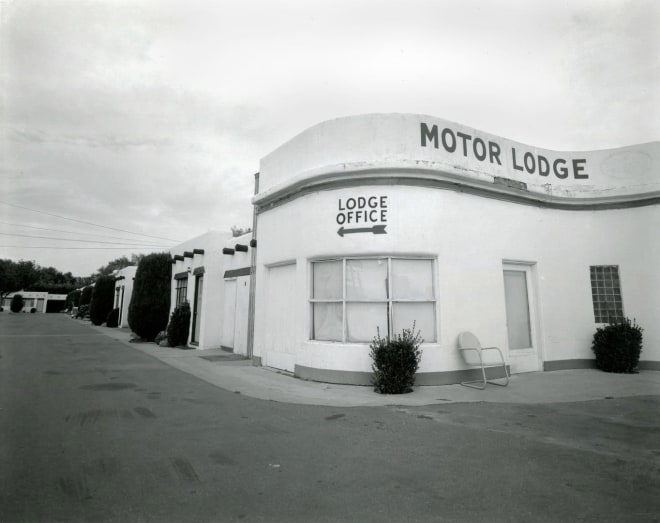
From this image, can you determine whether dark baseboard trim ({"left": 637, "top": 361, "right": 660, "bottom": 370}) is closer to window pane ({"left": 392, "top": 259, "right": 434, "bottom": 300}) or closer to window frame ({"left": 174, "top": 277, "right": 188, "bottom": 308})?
window pane ({"left": 392, "top": 259, "right": 434, "bottom": 300})

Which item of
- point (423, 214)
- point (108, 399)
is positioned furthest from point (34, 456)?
point (423, 214)

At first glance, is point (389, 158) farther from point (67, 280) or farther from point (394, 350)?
point (67, 280)

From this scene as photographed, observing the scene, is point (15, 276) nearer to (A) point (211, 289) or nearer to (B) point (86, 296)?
(B) point (86, 296)

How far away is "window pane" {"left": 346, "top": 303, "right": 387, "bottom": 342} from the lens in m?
8.41

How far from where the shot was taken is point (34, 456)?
415 cm

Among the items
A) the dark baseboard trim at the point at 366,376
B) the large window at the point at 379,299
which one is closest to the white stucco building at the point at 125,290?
the dark baseboard trim at the point at 366,376

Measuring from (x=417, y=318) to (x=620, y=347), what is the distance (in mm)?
5280

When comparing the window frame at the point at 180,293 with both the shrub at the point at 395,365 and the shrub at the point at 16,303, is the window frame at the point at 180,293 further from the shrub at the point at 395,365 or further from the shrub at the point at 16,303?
the shrub at the point at 16,303

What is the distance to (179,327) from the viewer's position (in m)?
15.9

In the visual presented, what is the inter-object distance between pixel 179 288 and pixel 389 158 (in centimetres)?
1271

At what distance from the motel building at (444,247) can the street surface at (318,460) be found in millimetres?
2452

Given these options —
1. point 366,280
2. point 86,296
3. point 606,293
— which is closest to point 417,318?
point 366,280

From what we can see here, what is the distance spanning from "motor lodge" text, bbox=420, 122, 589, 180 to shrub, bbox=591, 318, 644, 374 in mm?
4180

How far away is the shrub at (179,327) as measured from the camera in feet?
51.8
